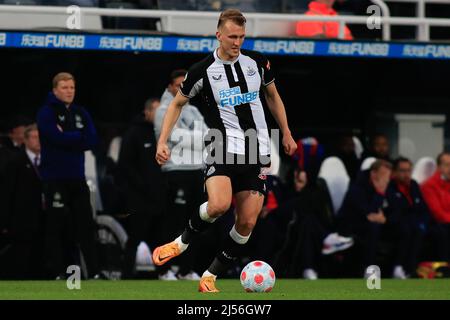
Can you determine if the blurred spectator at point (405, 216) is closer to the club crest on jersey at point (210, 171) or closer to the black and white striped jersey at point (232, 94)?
the black and white striped jersey at point (232, 94)

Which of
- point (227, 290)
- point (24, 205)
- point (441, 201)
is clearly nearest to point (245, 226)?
point (227, 290)

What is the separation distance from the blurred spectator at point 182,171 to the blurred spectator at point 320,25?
2017mm

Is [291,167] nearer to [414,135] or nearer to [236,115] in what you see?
[414,135]

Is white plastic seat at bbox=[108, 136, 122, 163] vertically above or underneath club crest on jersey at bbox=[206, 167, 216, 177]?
above

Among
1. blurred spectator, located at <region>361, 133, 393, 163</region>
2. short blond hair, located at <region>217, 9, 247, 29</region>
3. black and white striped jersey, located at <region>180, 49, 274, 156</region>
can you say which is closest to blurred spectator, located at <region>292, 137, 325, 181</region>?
blurred spectator, located at <region>361, 133, 393, 163</region>

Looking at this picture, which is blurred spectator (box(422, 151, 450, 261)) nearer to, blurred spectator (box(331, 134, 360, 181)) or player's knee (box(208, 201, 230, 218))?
blurred spectator (box(331, 134, 360, 181))

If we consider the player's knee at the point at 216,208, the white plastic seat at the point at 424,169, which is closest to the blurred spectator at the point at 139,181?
the white plastic seat at the point at 424,169

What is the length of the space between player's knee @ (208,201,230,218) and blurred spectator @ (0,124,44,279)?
3959 millimetres

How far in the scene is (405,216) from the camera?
15305mm

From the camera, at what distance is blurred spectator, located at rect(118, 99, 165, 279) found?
46.7 ft

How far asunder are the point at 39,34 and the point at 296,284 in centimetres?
396

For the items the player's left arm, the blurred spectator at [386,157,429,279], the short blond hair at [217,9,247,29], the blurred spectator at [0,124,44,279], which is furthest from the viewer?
the blurred spectator at [386,157,429,279]

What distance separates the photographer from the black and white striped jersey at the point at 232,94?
10281 millimetres

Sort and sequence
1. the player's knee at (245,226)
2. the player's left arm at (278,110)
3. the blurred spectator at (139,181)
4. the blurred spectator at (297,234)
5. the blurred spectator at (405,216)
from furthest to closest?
1. the blurred spectator at (405,216)
2. the blurred spectator at (297,234)
3. the blurred spectator at (139,181)
4. the player's left arm at (278,110)
5. the player's knee at (245,226)
